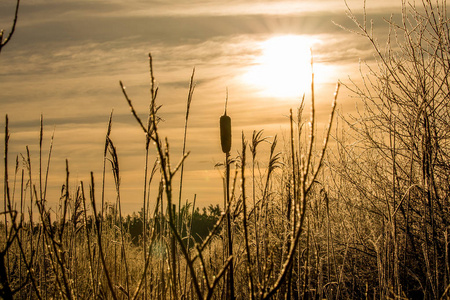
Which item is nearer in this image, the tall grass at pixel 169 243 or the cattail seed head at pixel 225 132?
the tall grass at pixel 169 243

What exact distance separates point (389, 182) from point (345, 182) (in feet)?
2.19

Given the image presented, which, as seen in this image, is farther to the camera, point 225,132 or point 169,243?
point 169,243

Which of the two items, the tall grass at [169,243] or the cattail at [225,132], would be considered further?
the cattail at [225,132]

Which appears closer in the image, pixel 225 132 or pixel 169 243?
pixel 225 132

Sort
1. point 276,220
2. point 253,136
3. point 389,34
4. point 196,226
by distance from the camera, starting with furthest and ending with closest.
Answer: point 196,226 → point 276,220 → point 389,34 → point 253,136

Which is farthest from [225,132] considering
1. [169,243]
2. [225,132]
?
[169,243]

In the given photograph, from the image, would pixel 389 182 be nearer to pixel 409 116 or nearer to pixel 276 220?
pixel 409 116

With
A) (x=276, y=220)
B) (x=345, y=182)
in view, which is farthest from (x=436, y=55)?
(x=276, y=220)

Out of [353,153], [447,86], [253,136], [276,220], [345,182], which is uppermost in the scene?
[447,86]

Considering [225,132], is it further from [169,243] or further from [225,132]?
[169,243]

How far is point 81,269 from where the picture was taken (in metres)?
5.12

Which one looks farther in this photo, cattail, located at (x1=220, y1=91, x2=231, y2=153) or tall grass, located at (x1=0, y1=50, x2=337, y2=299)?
cattail, located at (x1=220, y1=91, x2=231, y2=153)

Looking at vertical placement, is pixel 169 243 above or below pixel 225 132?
below

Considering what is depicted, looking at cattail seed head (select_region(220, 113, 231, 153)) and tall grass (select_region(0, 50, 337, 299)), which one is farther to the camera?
cattail seed head (select_region(220, 113, 231, 153))
